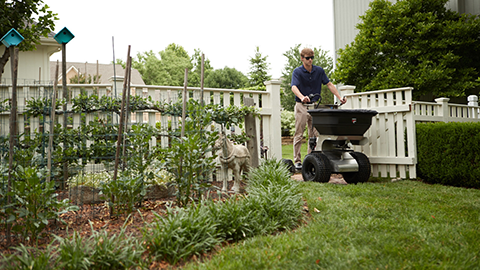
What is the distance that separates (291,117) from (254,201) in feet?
51.6

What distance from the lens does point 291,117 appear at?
1848 cm

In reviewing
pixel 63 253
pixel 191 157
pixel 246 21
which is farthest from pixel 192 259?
pixel 246 21

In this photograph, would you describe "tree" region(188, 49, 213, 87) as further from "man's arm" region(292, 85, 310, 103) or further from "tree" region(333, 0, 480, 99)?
"man's arm" region(292, 85, 310, 103)

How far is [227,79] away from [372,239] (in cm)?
2637

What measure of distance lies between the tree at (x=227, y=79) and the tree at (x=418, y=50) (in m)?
17.0

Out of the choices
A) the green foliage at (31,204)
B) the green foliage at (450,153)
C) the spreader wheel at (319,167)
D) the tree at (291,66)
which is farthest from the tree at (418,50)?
the tree at (291,66)

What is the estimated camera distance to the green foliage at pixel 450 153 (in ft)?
15.9

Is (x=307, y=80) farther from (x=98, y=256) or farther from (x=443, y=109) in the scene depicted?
(x=98, y=256)

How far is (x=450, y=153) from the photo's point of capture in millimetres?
5066

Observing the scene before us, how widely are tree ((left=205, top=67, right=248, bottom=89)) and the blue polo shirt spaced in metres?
22.8

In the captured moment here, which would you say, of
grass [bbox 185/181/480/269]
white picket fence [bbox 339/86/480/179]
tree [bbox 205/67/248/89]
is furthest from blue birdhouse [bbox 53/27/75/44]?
tree [bbox 205/67/248/89]

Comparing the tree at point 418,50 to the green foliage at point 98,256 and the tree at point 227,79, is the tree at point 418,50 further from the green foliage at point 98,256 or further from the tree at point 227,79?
the tree at point 227,79

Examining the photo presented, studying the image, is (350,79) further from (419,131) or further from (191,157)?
(191,157)

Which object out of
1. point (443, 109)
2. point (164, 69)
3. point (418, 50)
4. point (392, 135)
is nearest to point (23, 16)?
point (392, 135)
